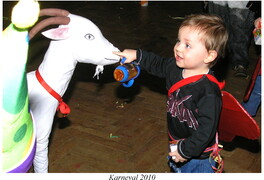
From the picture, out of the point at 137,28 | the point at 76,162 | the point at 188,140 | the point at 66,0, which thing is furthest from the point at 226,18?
the point at 66,0

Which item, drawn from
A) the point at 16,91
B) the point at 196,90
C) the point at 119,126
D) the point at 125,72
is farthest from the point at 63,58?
the point at 119,126

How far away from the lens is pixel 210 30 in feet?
6.26

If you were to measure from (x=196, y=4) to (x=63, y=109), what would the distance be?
4737 mm

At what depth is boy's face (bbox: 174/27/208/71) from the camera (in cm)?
191

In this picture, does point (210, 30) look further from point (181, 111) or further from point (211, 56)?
point (181, 111)

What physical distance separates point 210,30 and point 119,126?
1.50 meters

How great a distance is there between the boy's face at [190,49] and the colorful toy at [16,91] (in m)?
0.70

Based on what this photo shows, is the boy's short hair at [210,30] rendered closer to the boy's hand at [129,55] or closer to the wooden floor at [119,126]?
the boy's hand at [129,55]

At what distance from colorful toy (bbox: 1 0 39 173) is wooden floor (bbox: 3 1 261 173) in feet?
3.54

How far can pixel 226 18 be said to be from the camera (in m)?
4.05

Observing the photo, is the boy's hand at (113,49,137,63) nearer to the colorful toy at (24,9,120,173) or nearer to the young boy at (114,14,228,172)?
the colorful toy at (24,9,120,173)

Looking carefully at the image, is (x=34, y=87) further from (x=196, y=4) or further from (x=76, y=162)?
(x=196, y=4)

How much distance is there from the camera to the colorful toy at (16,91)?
148cm

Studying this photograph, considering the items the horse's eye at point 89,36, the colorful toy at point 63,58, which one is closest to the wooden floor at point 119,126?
the colorful toy at point 63,58
